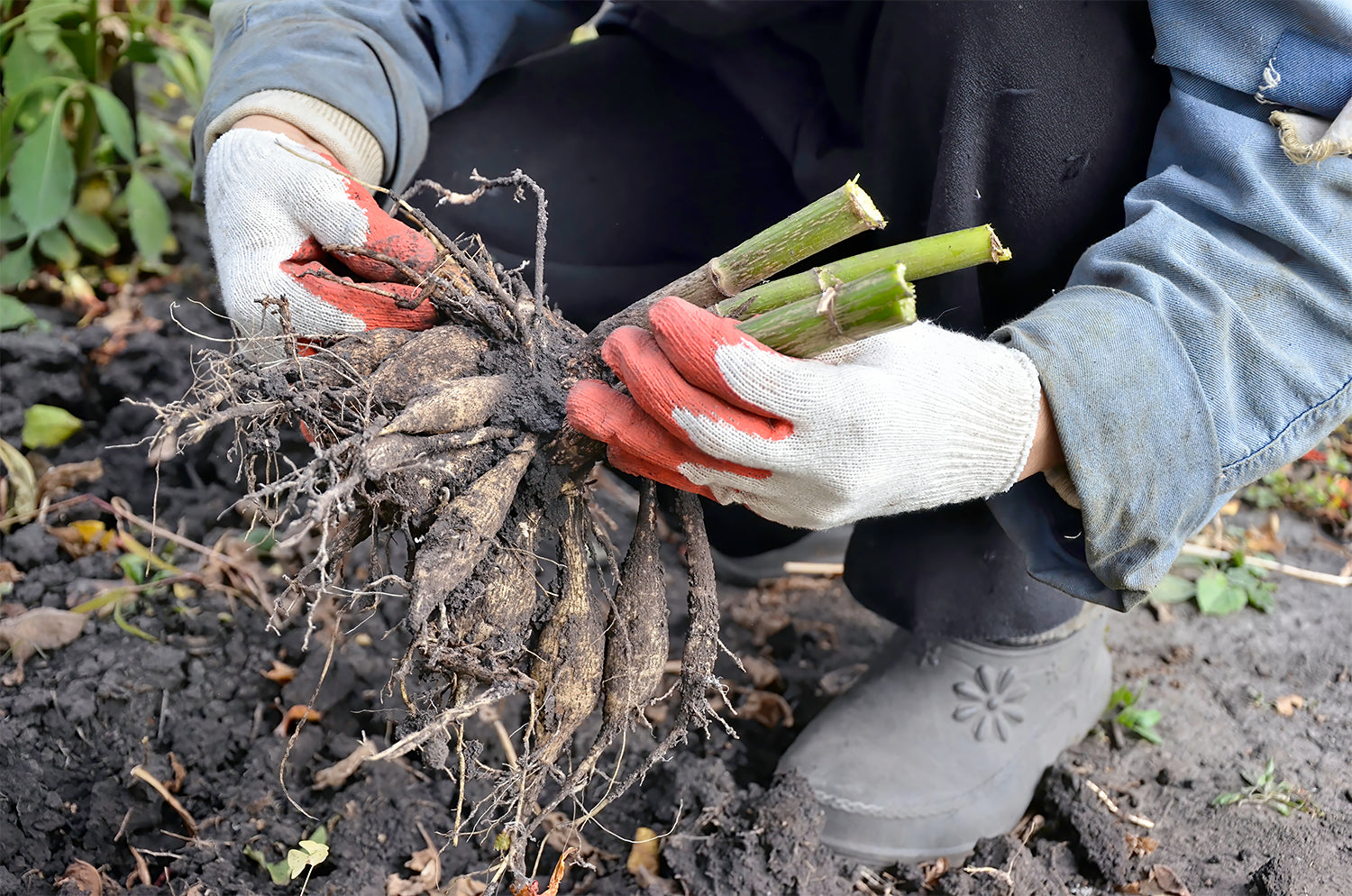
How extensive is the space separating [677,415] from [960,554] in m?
0.79

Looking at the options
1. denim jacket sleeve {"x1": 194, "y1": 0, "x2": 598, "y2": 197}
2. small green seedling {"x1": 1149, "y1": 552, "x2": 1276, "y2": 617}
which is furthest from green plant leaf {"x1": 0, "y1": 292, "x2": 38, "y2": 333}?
small green seedling {"x1": 1149, "y1": 552, "x2": 1276, "y2": 617}

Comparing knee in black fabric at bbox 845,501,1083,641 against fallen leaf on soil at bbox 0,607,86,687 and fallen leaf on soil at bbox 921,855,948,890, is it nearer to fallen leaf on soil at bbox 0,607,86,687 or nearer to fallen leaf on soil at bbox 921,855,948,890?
fallen leaf on soil at bbox 921,855,948,890

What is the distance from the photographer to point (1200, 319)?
1.10 meters

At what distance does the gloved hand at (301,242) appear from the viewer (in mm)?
1284

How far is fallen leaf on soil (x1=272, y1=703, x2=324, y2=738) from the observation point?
1.49 meters

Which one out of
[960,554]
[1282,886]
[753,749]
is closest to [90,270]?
[753,749]

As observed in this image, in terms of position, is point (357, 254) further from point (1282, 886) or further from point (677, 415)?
point (1282, 886)

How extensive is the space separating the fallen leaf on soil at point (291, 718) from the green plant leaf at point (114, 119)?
1428 mm

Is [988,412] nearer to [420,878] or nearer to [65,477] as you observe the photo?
[420,878]

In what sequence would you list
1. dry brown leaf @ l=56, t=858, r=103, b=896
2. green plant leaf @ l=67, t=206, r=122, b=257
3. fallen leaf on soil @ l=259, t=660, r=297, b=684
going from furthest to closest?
green plant leaf @ l=67, t=206, r=122, b=257 < fallen leaf on soil @ l=259, t=660, r=297, b=684 < dry brown leaf @ l=56, t=858, r=103, b=896

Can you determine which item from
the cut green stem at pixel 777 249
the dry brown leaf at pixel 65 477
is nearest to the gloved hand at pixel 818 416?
the cut green stem at pixel 777 249

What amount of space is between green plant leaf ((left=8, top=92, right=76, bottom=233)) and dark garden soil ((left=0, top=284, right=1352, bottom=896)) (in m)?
0.35

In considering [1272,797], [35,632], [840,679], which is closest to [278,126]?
[35,632]

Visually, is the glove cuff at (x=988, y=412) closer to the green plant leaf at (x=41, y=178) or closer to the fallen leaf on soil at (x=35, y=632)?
the fallen leaf on soil at (x=35, y=632)
